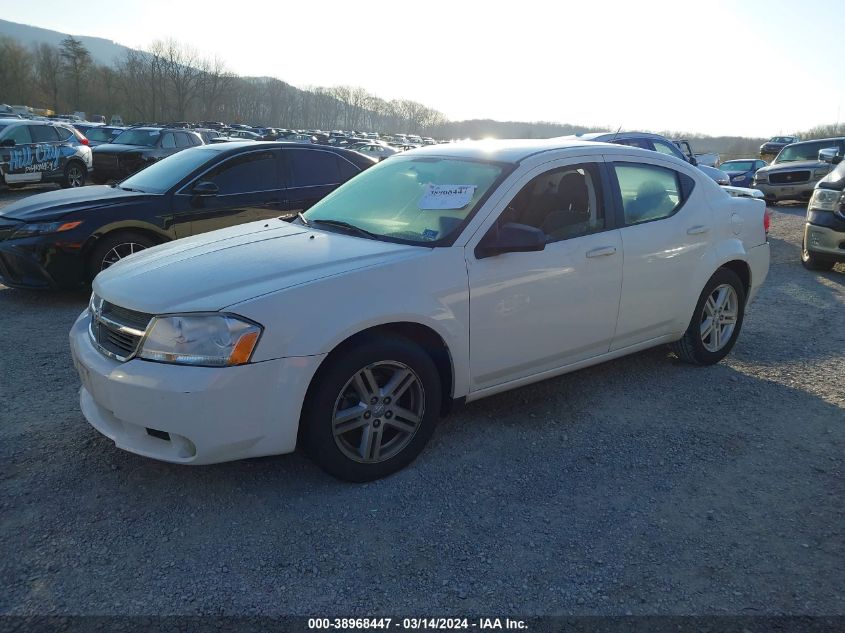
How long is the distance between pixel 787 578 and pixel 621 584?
0.70 meters

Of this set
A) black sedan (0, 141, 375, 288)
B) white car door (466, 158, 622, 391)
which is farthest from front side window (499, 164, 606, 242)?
black sedan (0, 141, 375, 288)

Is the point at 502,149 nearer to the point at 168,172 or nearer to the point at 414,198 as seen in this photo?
the point at 414,198

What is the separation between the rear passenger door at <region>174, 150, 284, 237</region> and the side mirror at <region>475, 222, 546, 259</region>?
4.29 m

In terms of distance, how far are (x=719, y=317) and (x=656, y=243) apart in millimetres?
1108

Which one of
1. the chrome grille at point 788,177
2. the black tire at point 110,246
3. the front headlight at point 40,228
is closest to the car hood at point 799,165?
the chrome grille at point 788,177

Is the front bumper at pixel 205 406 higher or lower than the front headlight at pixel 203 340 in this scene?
lower

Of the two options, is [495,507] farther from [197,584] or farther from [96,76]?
[96,76]

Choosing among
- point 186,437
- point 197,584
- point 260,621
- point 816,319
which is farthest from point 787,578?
point 816,319

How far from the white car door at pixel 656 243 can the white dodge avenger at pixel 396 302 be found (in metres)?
0.01

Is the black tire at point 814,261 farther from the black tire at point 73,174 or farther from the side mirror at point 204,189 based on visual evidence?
the black tire at point 73,174

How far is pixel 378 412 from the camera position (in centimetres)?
320

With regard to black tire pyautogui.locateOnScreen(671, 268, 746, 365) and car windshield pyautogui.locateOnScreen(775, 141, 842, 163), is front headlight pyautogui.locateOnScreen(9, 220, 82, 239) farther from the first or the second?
car windshield pyautogui.locateOnScreen(775, 141, 842, 163)

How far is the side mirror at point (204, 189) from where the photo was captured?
22.0 feet

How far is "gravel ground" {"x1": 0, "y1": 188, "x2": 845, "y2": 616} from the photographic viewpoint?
2.48 meters
